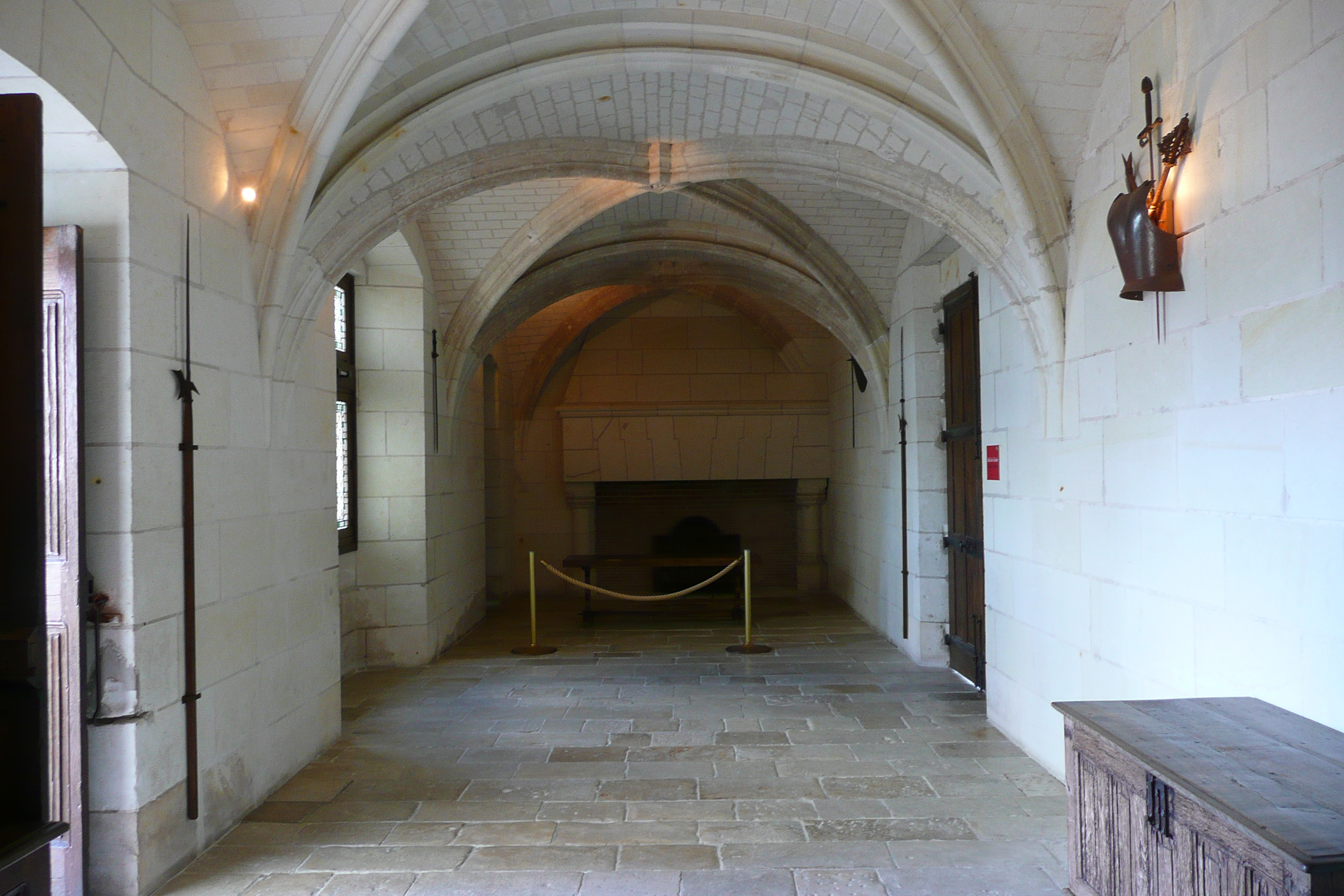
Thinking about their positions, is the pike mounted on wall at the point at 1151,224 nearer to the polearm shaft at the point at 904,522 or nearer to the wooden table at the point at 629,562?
the polearm shaft at the point at 904,522

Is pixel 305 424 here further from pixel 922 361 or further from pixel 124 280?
pixel 922 361

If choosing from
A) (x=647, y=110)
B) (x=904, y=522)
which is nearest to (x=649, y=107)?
(x=647, y=110)

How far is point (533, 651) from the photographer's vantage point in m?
6.65

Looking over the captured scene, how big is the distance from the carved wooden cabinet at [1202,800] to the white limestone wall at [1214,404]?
23 centimetres

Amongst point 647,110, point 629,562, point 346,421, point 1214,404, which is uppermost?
point 647,110

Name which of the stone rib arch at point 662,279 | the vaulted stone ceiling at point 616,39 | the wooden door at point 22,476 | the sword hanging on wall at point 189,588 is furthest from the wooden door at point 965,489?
the wooden door at point 22,476

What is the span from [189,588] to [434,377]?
3613mm

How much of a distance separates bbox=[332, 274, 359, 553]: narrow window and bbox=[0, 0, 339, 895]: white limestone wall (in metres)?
2.29

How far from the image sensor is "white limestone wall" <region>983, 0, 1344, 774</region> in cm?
220

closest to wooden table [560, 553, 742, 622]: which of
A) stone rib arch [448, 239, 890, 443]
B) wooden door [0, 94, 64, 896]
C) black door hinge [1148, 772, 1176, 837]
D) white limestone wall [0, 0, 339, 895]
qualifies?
stone rib arch [448, 239, 890, 443]

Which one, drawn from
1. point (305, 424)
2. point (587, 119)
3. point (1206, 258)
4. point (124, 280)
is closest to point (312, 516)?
point (305, 424)

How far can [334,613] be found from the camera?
4512 millimetres

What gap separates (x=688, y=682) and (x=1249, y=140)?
416cm

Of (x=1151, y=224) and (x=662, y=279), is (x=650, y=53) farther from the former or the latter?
(x=662, y=279)
